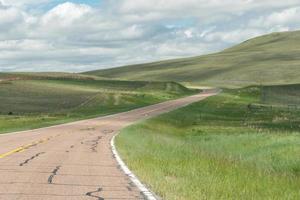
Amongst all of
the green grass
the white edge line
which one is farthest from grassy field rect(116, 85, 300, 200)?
the green grass

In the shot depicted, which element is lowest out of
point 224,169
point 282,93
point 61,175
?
point 282,93

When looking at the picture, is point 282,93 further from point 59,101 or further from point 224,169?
point 224,169

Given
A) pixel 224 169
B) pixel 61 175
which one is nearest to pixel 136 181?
pixel 61 175

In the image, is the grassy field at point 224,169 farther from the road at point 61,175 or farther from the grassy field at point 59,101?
the grassy field at point 59,101

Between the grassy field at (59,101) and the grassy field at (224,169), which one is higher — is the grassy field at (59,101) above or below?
below

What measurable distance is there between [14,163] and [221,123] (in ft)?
127

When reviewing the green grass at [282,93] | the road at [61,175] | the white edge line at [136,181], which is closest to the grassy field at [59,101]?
the green grass at [282,93]

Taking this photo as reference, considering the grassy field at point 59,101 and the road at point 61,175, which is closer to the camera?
the road at point 61,175

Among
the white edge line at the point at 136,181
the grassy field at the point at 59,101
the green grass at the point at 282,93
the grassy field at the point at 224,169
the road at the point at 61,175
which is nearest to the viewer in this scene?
the white edge line at the point at 136,181

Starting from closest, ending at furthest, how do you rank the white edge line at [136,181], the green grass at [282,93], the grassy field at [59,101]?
the white edge line at [136,181]
the grassy field at [59,101]
the green grass at [282,93]

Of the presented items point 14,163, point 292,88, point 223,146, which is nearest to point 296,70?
point 292,88

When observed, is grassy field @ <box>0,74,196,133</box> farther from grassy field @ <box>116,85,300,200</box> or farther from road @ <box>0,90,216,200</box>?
road @ <box>0,90,216,200</box>

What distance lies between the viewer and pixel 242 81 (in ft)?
619

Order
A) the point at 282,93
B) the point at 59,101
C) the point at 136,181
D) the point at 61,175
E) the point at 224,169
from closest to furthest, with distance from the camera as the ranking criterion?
the point at 136,181
the point at 61,175
the point at 224,169
the point at 59,101
the point at 282,93
